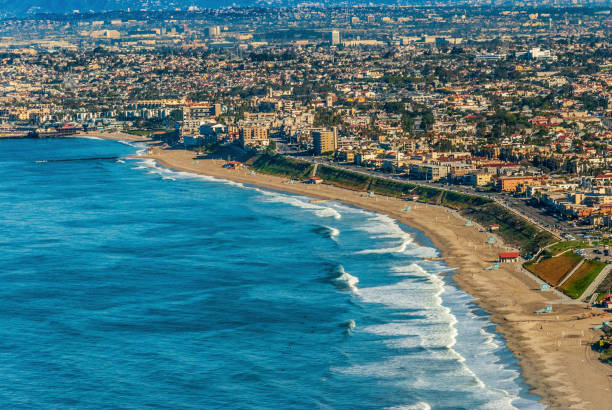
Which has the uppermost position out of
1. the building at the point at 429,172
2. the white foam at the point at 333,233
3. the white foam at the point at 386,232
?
the building at the point at 429,172

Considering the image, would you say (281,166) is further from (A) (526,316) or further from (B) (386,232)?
(A) (526,316)

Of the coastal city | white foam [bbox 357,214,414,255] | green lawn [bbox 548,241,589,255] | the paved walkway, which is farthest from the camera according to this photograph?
white foam [bbox 357,214,414,255]

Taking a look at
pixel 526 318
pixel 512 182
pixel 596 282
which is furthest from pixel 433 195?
pixel 526 318

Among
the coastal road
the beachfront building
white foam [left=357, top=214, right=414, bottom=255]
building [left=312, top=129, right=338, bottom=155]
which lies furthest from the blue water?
building [left=312, top=129, right=338, bottom=155]

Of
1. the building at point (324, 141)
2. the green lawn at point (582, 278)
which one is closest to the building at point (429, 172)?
the building at point (324, 141)

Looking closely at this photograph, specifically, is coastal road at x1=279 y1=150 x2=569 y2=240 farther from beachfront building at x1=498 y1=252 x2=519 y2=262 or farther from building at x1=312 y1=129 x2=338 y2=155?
building at x1=312 y1=129 x2=338 y2=155

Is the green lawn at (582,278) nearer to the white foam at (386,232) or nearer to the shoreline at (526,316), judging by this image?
the shoreline at (526,316)
